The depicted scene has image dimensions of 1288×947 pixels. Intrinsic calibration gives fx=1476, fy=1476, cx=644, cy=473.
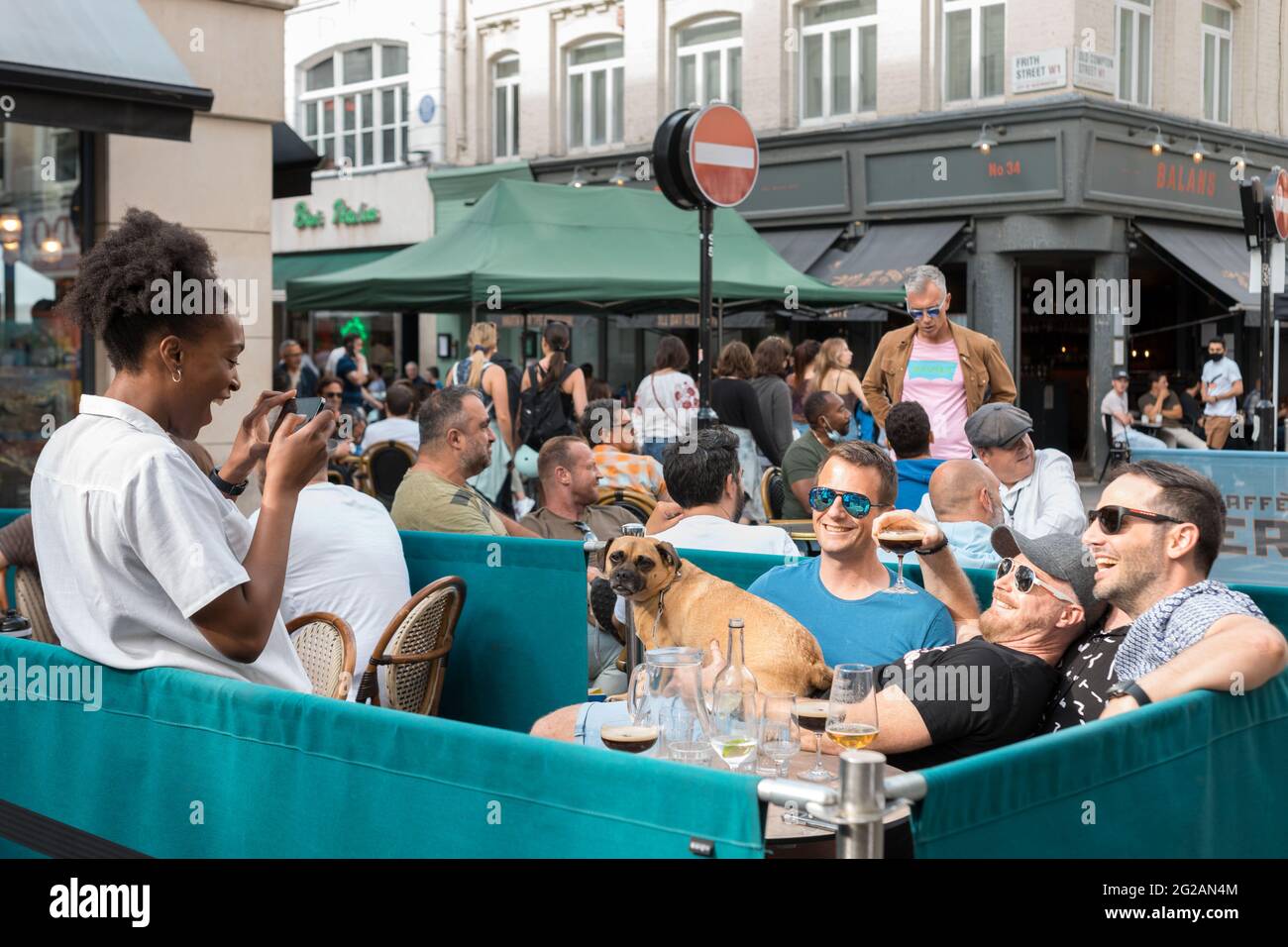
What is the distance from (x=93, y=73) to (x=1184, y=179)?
57.1 ft

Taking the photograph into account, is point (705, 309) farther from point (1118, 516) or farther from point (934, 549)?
point (1118, 516)

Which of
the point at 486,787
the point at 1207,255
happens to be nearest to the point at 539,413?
the point at 486,787

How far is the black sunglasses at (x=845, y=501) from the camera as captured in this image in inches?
170

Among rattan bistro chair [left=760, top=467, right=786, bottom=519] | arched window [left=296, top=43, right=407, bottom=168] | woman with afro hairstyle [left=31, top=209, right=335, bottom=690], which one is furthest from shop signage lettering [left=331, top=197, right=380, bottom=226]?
woman with afro hairstyle [left=31, top=209, right=335, bottom=690]

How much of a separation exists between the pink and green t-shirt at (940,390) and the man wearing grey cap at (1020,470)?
1.71 m

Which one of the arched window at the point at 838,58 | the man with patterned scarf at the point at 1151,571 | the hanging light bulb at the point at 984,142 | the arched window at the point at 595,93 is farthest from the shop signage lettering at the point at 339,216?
the man with patterned scarf at the point at 1151,571

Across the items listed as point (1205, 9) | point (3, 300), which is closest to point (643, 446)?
point (3, 300)

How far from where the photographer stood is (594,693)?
5336mm

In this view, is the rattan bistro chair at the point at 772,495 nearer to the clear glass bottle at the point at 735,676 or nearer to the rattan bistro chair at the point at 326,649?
the rattan bistro chair at the point at 326,649

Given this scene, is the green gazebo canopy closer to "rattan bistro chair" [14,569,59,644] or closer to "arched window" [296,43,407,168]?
"rattan bistro chair" [14,569,59,644]

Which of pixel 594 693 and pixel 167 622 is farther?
pixel 594 693

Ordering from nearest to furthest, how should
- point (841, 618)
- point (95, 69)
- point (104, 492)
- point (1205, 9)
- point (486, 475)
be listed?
1. point (104, 492)
2. point (841, 618)
3. point (95, 69)
4. point (486, 475)
5. point (1205, 9)

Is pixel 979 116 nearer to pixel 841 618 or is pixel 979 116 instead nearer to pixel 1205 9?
pixel 1205 9

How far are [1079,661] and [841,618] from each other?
0.91 meters
